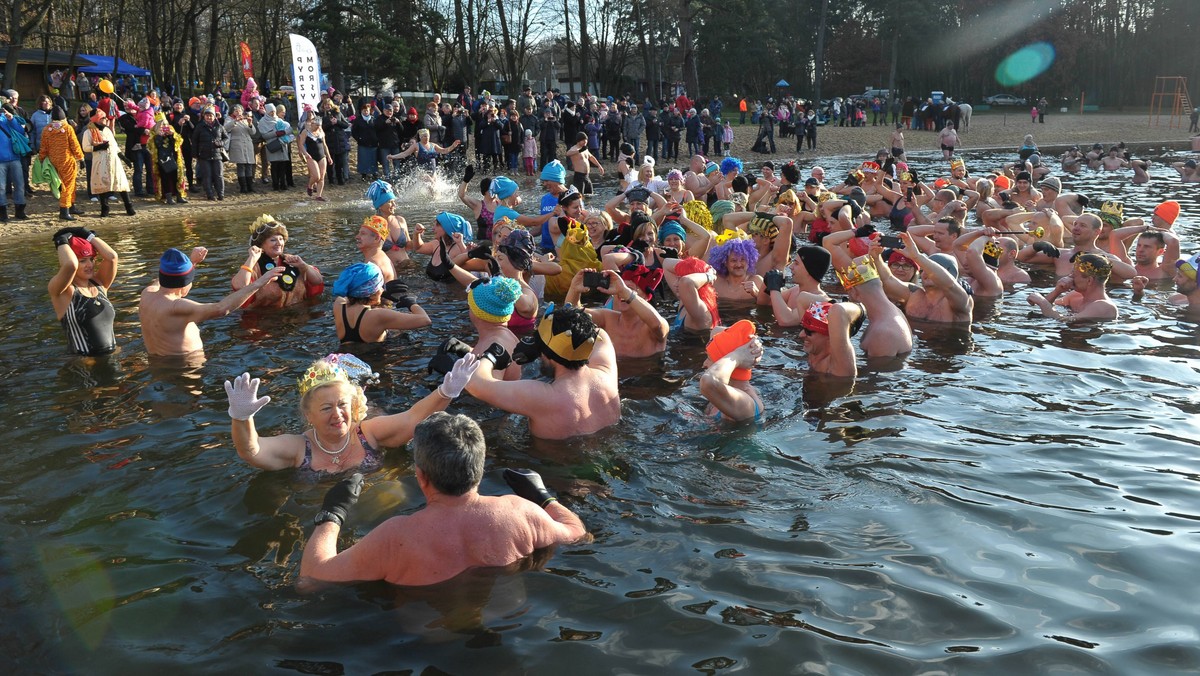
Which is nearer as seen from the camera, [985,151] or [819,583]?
[819,583]

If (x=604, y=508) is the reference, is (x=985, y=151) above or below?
above

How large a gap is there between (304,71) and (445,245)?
15242mm

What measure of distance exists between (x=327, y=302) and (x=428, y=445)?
700 centimetres

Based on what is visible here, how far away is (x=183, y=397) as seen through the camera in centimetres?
729

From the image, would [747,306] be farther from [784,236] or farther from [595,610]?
[595,610]

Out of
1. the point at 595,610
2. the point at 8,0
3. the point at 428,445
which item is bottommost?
the point at 595,610

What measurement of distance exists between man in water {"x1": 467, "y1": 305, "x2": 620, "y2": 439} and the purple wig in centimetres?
316

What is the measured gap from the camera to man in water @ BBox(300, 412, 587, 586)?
3924 mm

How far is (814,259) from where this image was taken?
750cm

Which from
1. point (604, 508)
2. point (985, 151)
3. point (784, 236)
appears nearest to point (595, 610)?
point (604, 508)

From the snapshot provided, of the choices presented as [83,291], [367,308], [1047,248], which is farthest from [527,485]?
[1047,248]

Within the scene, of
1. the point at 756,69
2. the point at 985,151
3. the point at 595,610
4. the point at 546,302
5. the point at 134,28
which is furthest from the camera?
the point at 756,69

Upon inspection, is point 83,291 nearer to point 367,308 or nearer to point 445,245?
point 367,308

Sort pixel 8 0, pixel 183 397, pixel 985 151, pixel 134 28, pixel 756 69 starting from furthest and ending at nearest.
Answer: pixel 756 69, pixel 134 28, pixel 985 151, pixel 8 0, pixel 183 397
